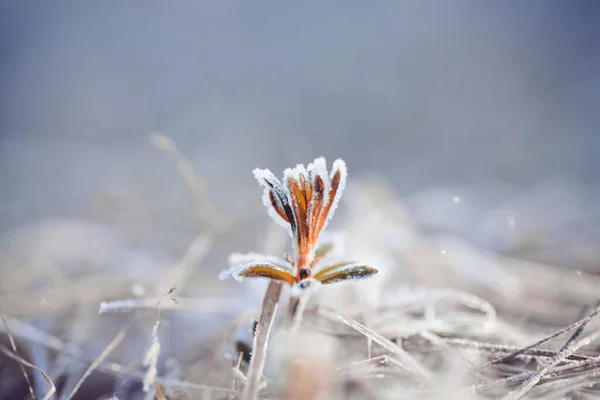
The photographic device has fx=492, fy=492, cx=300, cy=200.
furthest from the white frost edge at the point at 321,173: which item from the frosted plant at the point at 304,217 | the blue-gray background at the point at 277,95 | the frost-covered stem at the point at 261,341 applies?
the blue-gray background at the point at 277,95

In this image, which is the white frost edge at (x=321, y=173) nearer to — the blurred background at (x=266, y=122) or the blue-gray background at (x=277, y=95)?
the blurred background at (x=266, y=122)

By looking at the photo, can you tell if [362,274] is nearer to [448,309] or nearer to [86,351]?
[448,309]

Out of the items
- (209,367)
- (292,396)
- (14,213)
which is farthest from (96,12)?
(292,396)

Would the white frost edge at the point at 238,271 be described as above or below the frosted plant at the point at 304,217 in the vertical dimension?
below

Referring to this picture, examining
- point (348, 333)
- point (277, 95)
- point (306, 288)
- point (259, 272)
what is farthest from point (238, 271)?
point (277, 95)

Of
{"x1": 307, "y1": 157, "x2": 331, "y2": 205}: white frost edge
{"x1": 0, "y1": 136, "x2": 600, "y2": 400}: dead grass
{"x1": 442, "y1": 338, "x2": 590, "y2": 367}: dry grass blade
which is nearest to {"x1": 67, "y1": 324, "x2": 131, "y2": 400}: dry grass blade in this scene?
{"x1": 0, "y1": 136, "x2": 600, "y2": 400}: dead grass

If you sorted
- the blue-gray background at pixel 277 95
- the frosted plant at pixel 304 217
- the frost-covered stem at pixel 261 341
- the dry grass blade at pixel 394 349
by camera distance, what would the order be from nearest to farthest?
the frost-covered stem at pixel 261 341, the frosted plant at pixel 304 217, the dry grass blade at pixel 394 349, the blue-gray background at pixel 277 95

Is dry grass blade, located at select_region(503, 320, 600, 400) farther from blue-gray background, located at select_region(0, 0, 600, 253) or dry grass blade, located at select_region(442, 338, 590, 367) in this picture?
blue-gray background, located at select_region(0, 0, 600, 253)

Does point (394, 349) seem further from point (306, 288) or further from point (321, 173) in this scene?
point (321, 173)
